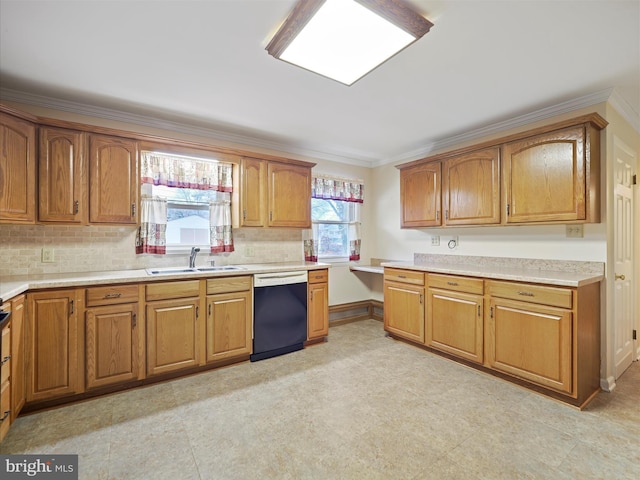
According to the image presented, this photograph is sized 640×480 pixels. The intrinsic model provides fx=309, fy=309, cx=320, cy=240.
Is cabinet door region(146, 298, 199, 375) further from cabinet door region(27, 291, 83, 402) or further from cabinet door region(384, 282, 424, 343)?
cabinet door region(384, 282, 424, 343)

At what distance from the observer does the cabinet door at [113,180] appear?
2.63 meters

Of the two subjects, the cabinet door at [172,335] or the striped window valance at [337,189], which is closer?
the cabinet door at [172,335]

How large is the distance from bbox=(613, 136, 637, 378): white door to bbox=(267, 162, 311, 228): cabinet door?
292 centimetres

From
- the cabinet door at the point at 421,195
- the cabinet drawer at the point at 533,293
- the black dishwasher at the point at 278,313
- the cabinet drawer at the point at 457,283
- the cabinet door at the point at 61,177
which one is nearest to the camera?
the cabinet drawer at the point at 533,293

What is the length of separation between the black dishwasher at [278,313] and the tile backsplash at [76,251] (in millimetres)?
664

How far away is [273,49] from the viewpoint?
1.96 metres

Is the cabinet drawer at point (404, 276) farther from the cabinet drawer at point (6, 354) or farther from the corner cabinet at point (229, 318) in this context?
the cabinet drawer at point (6, 354)

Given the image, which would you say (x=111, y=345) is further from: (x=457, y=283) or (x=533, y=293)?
(x=533, y=293)

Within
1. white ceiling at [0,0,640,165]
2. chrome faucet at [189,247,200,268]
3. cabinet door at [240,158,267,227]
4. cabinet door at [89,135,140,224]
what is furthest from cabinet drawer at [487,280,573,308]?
cabinet door at [89,135,140,224]

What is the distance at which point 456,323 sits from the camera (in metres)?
3.01

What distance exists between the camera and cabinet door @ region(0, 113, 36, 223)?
2.21 metres

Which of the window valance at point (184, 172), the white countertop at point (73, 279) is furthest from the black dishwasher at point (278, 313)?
the window valance at point (184, 172)

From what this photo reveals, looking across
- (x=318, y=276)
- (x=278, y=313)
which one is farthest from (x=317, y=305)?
(x=278, y=313)

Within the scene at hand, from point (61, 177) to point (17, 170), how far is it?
0.26 meters
